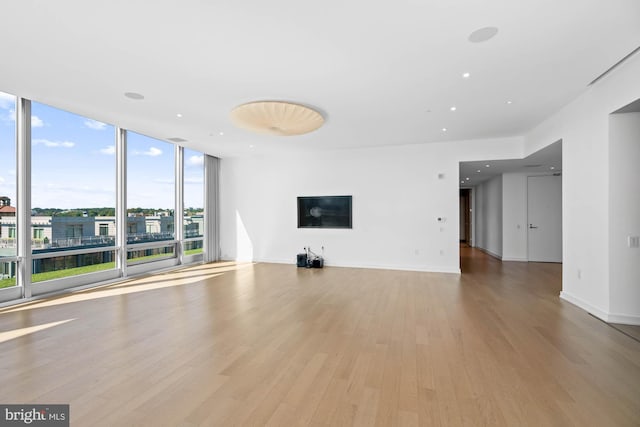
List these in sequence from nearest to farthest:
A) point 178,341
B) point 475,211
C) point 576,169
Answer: point 178,341
point 576,169
point 475,211

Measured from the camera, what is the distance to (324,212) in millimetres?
7562

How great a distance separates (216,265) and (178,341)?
15.9 feet

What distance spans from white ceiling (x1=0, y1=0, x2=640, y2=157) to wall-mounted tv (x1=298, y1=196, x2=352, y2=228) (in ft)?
9.26

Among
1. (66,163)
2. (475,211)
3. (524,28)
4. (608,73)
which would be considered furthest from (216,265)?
(475,211)

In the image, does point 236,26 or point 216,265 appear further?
point 216,265

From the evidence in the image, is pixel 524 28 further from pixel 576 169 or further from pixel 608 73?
pixel 576 169

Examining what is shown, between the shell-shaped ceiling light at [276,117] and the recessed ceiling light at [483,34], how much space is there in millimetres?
2119

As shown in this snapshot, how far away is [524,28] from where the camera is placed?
2.58 m

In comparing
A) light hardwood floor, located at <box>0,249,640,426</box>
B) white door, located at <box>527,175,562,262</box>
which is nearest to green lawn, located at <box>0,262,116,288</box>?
light hardwood floor, located at <box>0,249,640,426</box>

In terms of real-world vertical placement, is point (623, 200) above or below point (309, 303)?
above

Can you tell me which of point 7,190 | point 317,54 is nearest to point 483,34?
point 317,54

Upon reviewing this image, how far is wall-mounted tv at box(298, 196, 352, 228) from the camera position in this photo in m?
7.37

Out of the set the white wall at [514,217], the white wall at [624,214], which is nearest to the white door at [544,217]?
the white wall at [514,217]

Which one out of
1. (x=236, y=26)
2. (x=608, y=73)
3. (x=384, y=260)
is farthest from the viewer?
(x=384, y=260)
